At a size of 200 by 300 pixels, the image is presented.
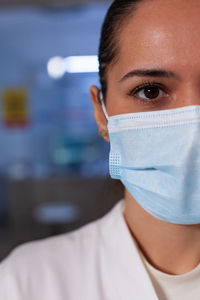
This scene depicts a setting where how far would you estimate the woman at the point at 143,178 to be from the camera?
95 cm

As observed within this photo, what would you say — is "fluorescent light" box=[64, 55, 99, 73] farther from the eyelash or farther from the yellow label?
the eyelash

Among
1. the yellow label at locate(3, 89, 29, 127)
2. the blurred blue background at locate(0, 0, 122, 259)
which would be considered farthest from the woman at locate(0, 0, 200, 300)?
the yellow label at locate(3, 89, 29, 127)

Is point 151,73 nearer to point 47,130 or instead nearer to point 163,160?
point 163,160

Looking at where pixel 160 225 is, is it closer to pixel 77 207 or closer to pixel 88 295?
pixel 88 295

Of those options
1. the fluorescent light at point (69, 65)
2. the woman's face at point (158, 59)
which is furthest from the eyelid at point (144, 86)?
the fluorescent light at point (69, 65)

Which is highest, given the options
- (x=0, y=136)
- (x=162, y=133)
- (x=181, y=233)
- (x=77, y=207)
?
(x=162, y=133)

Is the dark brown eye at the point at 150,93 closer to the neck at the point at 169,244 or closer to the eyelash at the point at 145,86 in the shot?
the eyelash at the point at 145,86

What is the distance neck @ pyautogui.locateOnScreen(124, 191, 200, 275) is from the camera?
3.53ft

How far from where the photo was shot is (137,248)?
1116mm

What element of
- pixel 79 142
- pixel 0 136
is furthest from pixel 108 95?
pixel 0 136

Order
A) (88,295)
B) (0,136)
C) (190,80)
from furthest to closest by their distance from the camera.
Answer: (0,136) → (88,295) → (190,80)

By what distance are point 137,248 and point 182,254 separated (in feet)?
0.41

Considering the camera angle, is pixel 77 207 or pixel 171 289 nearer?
pixel 171 289

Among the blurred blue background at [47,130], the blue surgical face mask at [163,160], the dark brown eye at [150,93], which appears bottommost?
the blurred blue background at [47,130]
